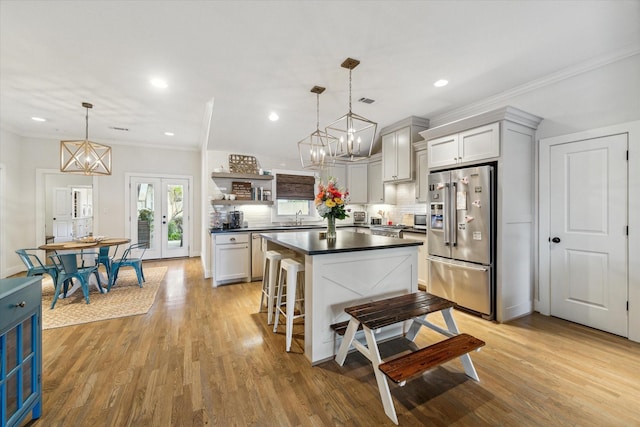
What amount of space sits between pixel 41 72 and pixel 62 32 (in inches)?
45.9

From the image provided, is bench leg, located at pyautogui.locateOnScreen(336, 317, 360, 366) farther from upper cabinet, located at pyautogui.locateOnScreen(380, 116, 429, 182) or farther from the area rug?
upper cabinet, located at pyautogui.locateOnScreen(380, 116, 429, 182)

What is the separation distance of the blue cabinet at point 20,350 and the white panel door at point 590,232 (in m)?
4.74

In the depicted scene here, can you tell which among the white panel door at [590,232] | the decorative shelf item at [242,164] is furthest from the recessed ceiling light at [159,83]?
the white panel door at [590,232]

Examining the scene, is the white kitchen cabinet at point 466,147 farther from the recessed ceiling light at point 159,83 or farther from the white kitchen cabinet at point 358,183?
the recessed ceiling light at point 159,83

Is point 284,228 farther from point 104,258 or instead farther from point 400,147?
point 104,258

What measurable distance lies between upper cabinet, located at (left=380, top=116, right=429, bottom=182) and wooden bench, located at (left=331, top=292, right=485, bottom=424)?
2722 millimetres

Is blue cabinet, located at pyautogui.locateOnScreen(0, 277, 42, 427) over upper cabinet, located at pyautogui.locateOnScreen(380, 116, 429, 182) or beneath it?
beneath

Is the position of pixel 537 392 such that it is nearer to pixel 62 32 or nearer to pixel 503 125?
pixel 503 125

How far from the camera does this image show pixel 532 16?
2.22 meters

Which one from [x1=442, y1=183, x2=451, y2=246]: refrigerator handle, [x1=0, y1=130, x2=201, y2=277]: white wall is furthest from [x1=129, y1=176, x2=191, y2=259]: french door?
[x1=442, y1=183, x2=451, y2=246]: refrigerator handle

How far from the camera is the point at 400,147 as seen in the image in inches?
186

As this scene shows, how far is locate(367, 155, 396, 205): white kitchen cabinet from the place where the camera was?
5.22 meters

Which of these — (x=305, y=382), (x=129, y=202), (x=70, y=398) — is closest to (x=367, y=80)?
(x=305, y=382)

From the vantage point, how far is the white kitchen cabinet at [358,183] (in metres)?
5.85
